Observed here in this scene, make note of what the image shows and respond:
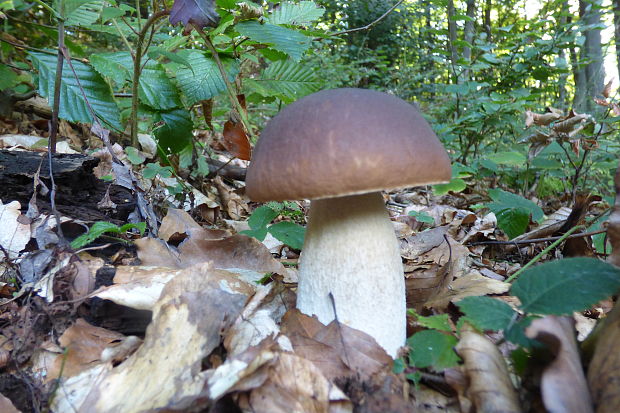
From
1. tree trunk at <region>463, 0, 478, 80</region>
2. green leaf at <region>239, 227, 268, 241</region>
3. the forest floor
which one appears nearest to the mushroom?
the forest floor

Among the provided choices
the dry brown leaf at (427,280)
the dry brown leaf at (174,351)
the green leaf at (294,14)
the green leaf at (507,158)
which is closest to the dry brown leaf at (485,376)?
the dry brown leaf at (427,280)

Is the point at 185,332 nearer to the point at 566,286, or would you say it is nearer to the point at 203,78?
the point at 566,286

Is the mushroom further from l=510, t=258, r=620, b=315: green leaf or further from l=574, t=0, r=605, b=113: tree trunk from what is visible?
l=574, t=0, r=605, b=113: tree trunk

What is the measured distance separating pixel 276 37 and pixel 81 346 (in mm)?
1838

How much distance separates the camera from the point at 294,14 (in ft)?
9.74

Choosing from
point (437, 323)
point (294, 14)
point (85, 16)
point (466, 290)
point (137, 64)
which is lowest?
point (466, 290)

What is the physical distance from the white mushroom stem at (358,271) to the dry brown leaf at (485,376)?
12.3 inches

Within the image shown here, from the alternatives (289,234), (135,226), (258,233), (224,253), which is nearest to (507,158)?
(289,234)

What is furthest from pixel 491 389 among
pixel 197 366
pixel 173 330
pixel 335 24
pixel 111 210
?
pixel 335 24

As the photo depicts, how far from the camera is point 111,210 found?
268 cm

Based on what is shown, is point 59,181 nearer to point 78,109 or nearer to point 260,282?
point 78,109

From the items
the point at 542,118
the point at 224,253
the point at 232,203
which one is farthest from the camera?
the point at 232,203

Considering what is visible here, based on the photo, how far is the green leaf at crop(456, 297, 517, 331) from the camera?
4.60ft

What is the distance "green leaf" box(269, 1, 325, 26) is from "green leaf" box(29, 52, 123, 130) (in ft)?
4.32
